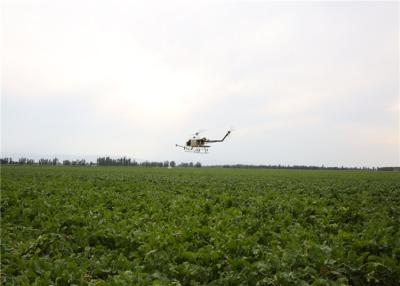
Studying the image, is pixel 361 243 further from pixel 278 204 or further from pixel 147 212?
pixel 147 212

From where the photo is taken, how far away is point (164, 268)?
7086 millimetres

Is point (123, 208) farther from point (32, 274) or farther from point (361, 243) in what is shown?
point (361, 243)

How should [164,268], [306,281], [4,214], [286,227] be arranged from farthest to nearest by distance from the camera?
[4,214], [286,227], [164,268], [306,281]

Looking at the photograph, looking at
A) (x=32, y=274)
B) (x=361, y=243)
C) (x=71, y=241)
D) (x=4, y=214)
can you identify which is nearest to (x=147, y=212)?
(x=71, y=241)

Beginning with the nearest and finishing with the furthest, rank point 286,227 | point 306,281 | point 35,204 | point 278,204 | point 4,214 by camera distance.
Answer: point 306,281, point 286,227, point 4,214, point 35,204, point 278,204

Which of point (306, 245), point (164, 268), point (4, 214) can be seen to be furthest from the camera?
point (4, 214)

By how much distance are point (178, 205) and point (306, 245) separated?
265 inches

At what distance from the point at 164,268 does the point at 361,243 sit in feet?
15.6

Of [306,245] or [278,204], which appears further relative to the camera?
[278,204]

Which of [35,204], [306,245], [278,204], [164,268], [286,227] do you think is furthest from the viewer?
[278,204]

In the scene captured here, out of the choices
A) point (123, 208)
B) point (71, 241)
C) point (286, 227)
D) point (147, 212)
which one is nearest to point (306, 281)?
point (286, 227)

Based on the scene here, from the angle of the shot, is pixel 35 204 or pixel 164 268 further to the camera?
pixel 35 204

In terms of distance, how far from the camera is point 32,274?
653 centimetres

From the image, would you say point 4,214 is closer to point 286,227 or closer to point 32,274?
point 32,274
